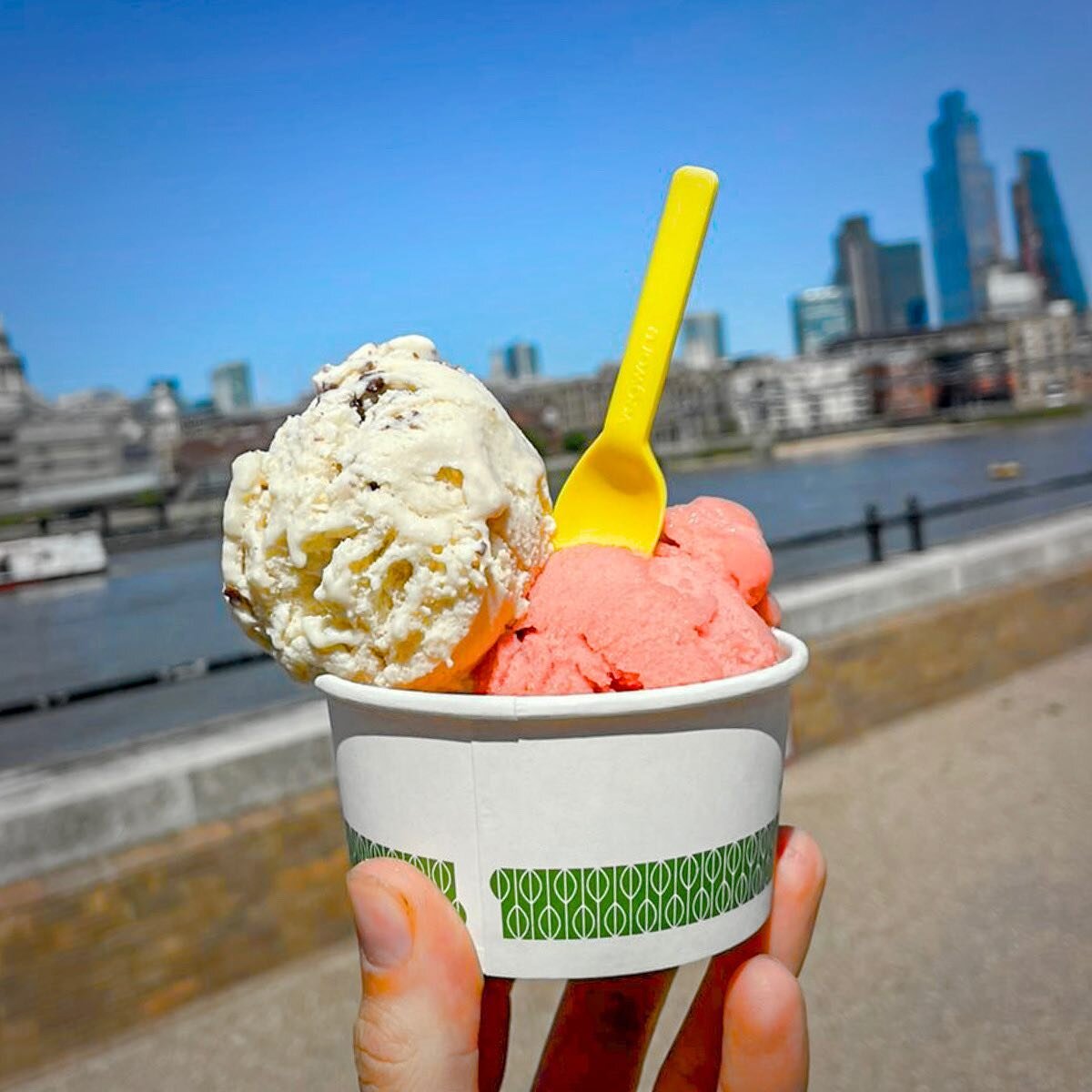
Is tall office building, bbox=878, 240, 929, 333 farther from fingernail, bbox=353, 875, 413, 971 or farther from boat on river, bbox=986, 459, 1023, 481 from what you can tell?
fingernail, bbox=353, 875, 413, 971

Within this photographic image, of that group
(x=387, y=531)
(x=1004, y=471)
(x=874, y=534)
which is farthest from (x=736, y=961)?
(x=1004, y=471)

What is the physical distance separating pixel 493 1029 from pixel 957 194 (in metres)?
159

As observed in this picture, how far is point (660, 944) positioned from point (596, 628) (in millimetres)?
354

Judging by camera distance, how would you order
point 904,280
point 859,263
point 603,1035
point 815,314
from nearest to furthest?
point 603,1035 < point 859,263 < point 904,280 < point 815,314

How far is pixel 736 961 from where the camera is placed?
132cm

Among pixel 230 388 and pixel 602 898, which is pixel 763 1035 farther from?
pixel 230 388

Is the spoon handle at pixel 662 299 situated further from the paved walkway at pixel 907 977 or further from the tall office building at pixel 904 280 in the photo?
the tall office building at pixel 904 280

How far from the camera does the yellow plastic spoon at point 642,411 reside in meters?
1.37

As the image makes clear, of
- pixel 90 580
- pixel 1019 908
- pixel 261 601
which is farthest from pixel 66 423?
pixel 261 601

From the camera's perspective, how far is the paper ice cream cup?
112 cm

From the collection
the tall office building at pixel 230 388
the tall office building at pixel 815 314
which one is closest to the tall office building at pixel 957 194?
the tall office building at pixel 815 314

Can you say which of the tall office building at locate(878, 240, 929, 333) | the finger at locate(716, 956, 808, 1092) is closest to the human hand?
the finger at locate(716, 956, 808, 1092)

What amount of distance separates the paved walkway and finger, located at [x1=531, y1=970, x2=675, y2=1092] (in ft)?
6.16

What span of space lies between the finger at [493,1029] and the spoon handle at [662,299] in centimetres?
72
